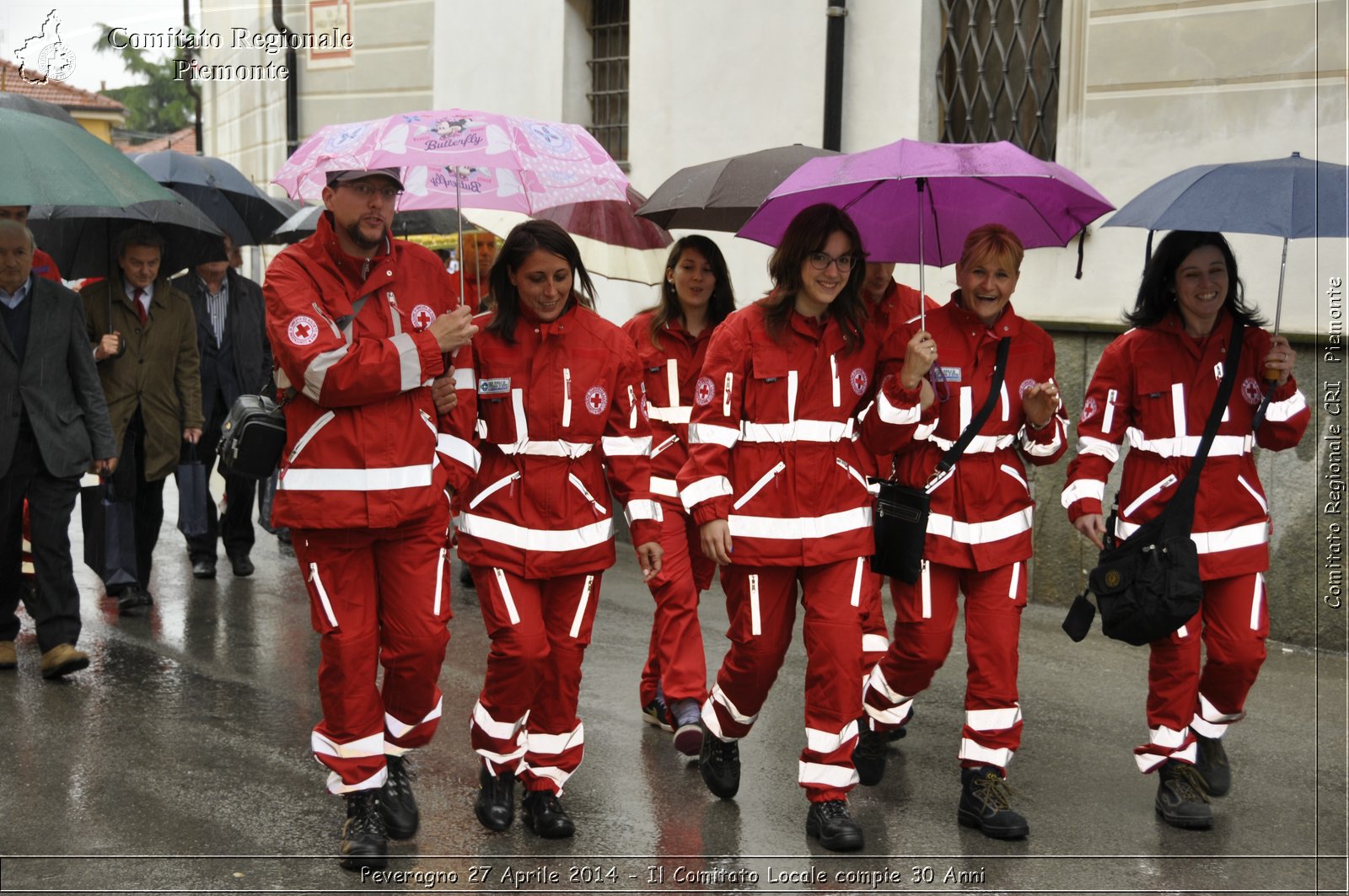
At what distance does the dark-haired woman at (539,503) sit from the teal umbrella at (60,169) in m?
1.37

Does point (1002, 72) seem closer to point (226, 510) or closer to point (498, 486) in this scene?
point (226, 510)

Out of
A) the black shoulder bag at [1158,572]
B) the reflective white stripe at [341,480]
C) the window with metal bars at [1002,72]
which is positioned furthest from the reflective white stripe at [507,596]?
the window with metal bars at [1002,72]

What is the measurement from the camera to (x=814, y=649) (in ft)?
16.7

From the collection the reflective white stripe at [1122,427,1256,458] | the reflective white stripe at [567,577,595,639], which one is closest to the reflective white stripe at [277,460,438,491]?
the reflective white stripe at [567,577,595,639]

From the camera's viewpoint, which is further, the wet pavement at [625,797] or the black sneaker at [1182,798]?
the black sneaker at [1182,798]

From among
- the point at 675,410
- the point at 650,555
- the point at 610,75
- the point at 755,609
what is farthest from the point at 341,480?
the point at 610,75

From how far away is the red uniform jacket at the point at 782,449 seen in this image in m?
5.08

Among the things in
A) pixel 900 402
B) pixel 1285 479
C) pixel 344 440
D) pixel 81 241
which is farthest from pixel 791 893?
pixel 81 241

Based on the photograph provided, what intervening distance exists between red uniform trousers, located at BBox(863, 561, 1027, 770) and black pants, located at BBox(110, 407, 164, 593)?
4.70 metres

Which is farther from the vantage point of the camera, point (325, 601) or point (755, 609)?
point (755, 609)

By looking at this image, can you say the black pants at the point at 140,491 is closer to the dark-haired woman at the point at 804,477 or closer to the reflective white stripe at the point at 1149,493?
the dark-haired woman at the point at 804,477

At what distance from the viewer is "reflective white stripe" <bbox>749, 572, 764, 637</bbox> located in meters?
5.15

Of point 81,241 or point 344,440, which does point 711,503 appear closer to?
point 344,440

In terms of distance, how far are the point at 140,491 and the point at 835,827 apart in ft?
16.5
